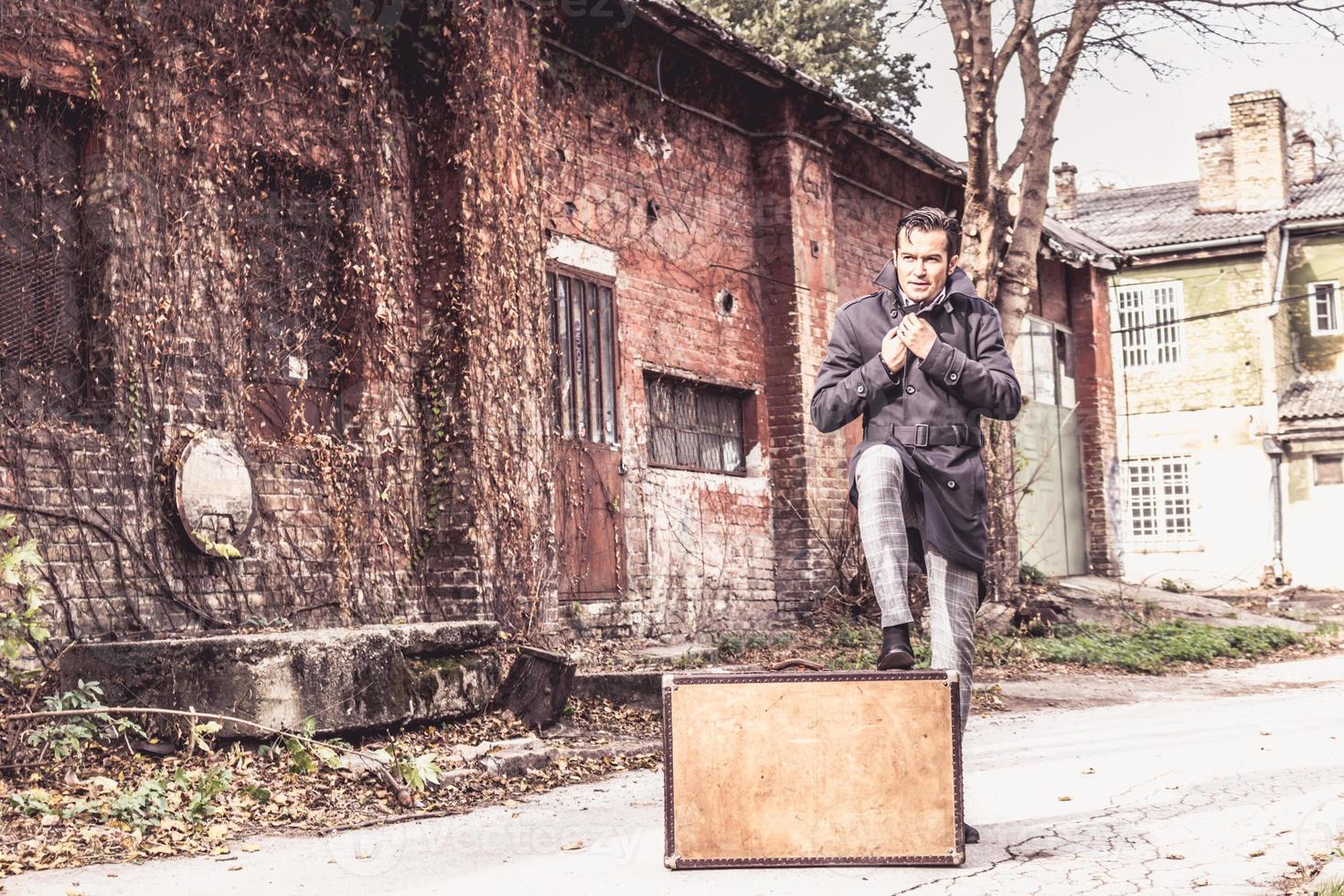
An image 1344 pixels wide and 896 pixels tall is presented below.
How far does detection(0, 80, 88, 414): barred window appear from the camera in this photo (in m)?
7.20

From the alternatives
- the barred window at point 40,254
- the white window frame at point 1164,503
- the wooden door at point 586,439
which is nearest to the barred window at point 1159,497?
the white window frame at point 1164,503

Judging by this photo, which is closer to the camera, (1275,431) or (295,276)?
(295,276)

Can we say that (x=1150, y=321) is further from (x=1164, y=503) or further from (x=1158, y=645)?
(x=1158, y=645)

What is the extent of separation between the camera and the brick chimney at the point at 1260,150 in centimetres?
3019

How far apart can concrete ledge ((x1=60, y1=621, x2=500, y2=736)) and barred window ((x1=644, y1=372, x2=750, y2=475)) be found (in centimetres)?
540

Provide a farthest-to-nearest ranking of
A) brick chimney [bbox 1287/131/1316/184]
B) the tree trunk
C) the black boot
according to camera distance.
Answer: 1. brick chimney [bbox 1287/131/1316/184]
2. the tree trunk
3. the black boot

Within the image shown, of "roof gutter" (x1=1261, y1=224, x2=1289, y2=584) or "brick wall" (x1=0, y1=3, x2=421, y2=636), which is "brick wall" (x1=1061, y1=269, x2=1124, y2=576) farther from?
"brick wall" (x1=0, y1=3, x2=421, y2=636)

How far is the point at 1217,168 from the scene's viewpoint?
30922 mm

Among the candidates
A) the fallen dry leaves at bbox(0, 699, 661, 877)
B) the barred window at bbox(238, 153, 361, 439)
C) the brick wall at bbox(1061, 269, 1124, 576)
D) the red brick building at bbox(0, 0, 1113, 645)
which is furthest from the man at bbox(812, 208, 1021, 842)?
the brick wall at bbox(1061, 269, 1124, 576)

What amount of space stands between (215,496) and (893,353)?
15.7 ft

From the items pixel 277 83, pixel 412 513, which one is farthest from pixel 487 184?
pixel 412 513

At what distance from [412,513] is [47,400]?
2.61 m

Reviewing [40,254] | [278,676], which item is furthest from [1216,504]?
[278,676]

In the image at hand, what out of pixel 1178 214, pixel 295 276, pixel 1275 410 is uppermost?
pixel 1178 214
